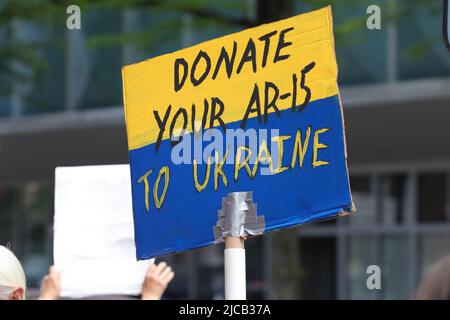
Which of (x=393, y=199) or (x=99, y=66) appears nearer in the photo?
(x=393, y=199)

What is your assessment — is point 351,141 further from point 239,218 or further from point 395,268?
point 239,218

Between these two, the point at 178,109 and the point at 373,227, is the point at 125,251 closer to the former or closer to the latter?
the point at 178,109

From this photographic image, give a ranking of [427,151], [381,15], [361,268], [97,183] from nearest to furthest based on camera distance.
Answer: [97,183] < [381,15] < [427,151] < [361,268]

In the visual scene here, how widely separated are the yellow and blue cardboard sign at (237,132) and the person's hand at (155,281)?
0.57 m

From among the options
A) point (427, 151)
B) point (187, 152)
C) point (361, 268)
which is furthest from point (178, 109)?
point (361, 268)

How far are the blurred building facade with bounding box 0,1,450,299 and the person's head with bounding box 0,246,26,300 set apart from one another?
30.9 ft

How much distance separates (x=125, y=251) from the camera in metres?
3.80

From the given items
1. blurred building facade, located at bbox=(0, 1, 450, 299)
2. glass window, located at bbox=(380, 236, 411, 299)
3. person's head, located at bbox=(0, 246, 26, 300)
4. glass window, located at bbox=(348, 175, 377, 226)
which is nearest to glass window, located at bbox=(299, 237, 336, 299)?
blurred building facade, located at bbox=(0, 1, 450, 299)

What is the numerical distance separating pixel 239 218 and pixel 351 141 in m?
11.4

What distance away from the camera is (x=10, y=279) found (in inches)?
117

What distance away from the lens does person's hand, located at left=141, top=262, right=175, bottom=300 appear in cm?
382

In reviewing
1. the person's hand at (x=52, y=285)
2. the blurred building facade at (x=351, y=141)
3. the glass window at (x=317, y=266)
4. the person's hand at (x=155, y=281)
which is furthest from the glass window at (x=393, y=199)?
the person's hand at (x=52, y=285)

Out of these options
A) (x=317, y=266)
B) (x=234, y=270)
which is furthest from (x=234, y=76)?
(x=317, y=266)
